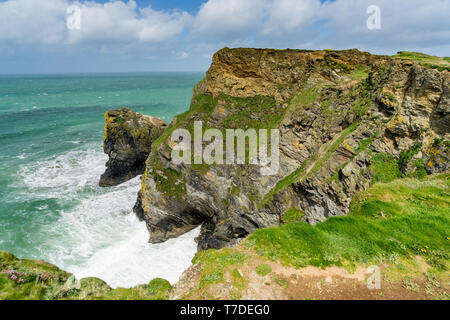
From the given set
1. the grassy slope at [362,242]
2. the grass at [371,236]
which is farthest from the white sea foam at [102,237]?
the grass at [371,236]

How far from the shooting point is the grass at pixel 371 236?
848 cm

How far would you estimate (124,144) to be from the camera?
3941 centimetres

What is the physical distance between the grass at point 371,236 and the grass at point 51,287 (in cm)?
441

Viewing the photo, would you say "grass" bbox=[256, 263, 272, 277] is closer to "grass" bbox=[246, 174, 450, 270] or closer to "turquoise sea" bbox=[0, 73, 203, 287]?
"grass" bbox=[246, 174, 450, 270]

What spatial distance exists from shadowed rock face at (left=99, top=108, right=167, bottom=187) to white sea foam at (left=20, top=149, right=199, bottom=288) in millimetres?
→ 2341

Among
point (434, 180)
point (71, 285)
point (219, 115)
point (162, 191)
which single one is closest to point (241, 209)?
point (162, 191)

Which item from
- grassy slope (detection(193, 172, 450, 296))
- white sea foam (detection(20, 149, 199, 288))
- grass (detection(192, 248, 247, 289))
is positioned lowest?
white sea foam (detection(20, 149, 199, 288))

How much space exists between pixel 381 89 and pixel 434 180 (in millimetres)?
9955

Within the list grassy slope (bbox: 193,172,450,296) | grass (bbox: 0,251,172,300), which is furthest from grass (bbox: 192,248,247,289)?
grass (bbox: 0,251,172,300)

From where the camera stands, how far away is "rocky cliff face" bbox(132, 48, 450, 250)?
53.7 feet

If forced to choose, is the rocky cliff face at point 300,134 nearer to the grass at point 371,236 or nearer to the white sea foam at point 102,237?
the white sea foam at point 102,237

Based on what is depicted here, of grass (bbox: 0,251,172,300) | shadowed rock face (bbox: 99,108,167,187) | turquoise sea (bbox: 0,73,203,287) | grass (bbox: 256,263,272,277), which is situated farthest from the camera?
shadowed rock face (bbox: 99,108,167,187)
